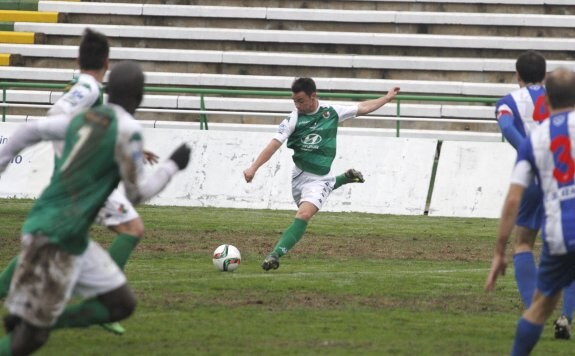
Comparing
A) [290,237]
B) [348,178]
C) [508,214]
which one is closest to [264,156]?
[290,237]

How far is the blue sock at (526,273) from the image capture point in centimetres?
901

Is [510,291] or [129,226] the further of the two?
[510,291]

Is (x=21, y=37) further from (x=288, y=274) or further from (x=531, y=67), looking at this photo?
(x=531, y=67)

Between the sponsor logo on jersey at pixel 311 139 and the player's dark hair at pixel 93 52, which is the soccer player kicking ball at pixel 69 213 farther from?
the sponsor logo on jersey at pixel 311 139

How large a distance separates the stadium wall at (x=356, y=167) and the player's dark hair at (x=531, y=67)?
35.3 ft

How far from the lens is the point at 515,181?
23.6 feet

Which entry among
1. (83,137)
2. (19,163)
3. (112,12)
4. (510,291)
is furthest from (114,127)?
(112,12)

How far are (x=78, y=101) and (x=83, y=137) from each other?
7.03 feet

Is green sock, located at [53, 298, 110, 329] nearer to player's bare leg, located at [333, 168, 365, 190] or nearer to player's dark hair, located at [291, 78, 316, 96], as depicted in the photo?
player's dark hair, located at [291, 78, 316, 96]

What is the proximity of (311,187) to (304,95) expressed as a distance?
3.11 feet

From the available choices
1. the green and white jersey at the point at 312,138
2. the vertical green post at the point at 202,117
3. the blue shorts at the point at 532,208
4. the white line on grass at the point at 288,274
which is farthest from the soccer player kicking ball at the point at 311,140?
the vertical green post at the point at 202,117

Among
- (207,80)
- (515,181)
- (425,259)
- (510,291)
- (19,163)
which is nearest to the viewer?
(515,181)

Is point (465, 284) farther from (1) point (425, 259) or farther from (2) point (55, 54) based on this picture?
(2) point (55, 54)

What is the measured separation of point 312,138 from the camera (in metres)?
13.5
